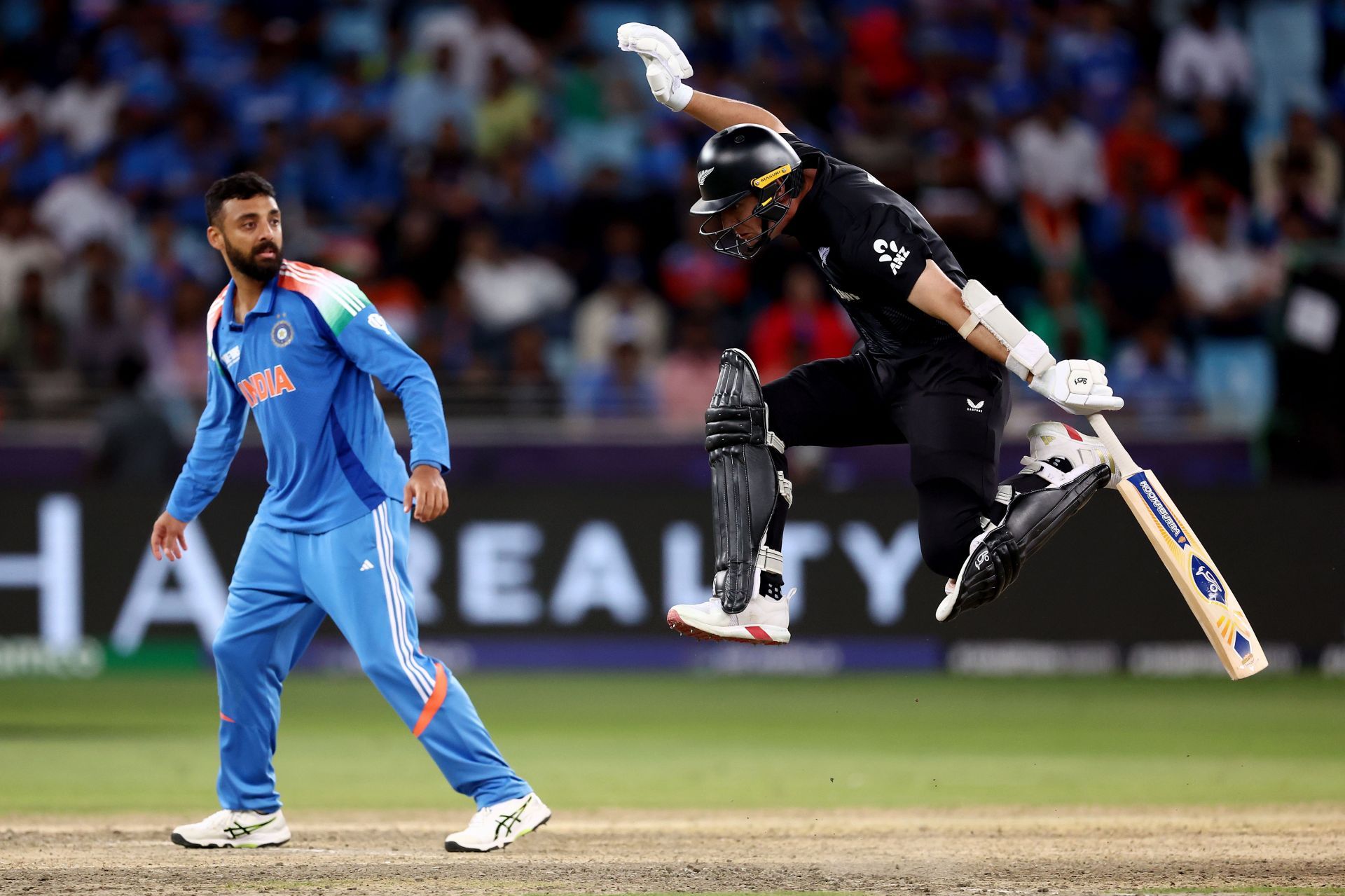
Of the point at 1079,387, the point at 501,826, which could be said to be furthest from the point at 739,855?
the point at 1079,387

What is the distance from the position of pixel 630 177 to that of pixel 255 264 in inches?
356

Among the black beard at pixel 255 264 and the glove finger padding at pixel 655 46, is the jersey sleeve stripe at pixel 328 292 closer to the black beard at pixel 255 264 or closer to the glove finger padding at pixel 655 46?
the black beard at pixel 255 264

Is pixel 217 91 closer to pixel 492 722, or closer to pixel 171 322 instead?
pixel 171 322

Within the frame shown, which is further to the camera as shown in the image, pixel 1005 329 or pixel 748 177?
pixel 748 177

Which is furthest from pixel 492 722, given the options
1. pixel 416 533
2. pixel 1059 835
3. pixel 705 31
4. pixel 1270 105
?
pixel 1270 105

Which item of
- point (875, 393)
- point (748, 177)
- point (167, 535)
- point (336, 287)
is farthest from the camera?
point (167, 535)

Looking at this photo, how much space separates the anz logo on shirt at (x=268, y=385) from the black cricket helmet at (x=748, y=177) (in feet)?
5.50

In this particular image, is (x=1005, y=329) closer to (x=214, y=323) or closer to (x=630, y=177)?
(x=214, y=323)

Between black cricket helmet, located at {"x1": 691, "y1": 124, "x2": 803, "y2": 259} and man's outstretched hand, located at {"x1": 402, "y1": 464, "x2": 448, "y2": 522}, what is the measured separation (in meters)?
1.41

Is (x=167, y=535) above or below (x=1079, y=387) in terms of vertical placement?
below

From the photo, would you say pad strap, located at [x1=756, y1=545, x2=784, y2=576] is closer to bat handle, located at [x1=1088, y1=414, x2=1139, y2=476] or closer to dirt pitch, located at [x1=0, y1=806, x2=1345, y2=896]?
dirt pitch, located at [x1=0, y1=806, x2=1345, y2=896]

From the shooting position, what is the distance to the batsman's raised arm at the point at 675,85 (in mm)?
7113

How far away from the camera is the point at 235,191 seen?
22.9ft

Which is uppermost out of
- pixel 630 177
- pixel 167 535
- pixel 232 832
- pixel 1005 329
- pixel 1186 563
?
pixel 630 177
